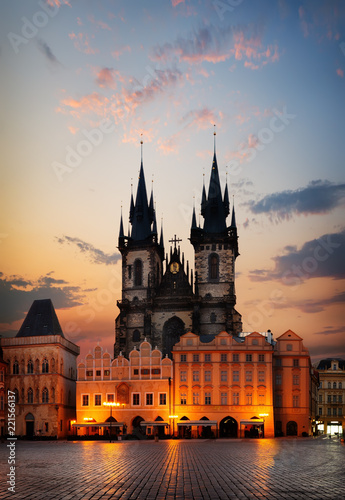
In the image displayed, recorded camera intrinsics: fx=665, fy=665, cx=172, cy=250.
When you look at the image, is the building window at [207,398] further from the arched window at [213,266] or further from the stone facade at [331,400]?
the stone facade at [331,400]

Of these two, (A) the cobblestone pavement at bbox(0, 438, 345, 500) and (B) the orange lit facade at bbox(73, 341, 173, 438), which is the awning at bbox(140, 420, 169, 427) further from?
(A) the cobblestone pavement at bbox(0, 438, 345, 500)

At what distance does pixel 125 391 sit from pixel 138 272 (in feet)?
Answer: 87.5

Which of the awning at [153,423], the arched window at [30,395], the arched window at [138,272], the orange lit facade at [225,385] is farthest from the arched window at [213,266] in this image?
the arched window at [30,395]

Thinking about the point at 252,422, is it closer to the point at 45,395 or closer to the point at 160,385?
the point at 160,385

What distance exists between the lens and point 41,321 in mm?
91250

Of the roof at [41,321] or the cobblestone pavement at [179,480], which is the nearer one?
the cobblestone pavement at [179,480]

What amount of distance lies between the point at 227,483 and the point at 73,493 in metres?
5.44

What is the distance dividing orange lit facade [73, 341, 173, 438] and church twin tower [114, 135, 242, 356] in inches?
534

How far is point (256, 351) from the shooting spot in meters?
84.2

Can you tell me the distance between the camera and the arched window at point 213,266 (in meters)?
104

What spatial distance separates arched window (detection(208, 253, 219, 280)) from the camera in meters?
104

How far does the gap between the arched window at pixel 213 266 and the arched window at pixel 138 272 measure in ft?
36.6

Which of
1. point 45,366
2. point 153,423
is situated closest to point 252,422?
point 153,423

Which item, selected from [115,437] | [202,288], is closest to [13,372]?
[115,437]
